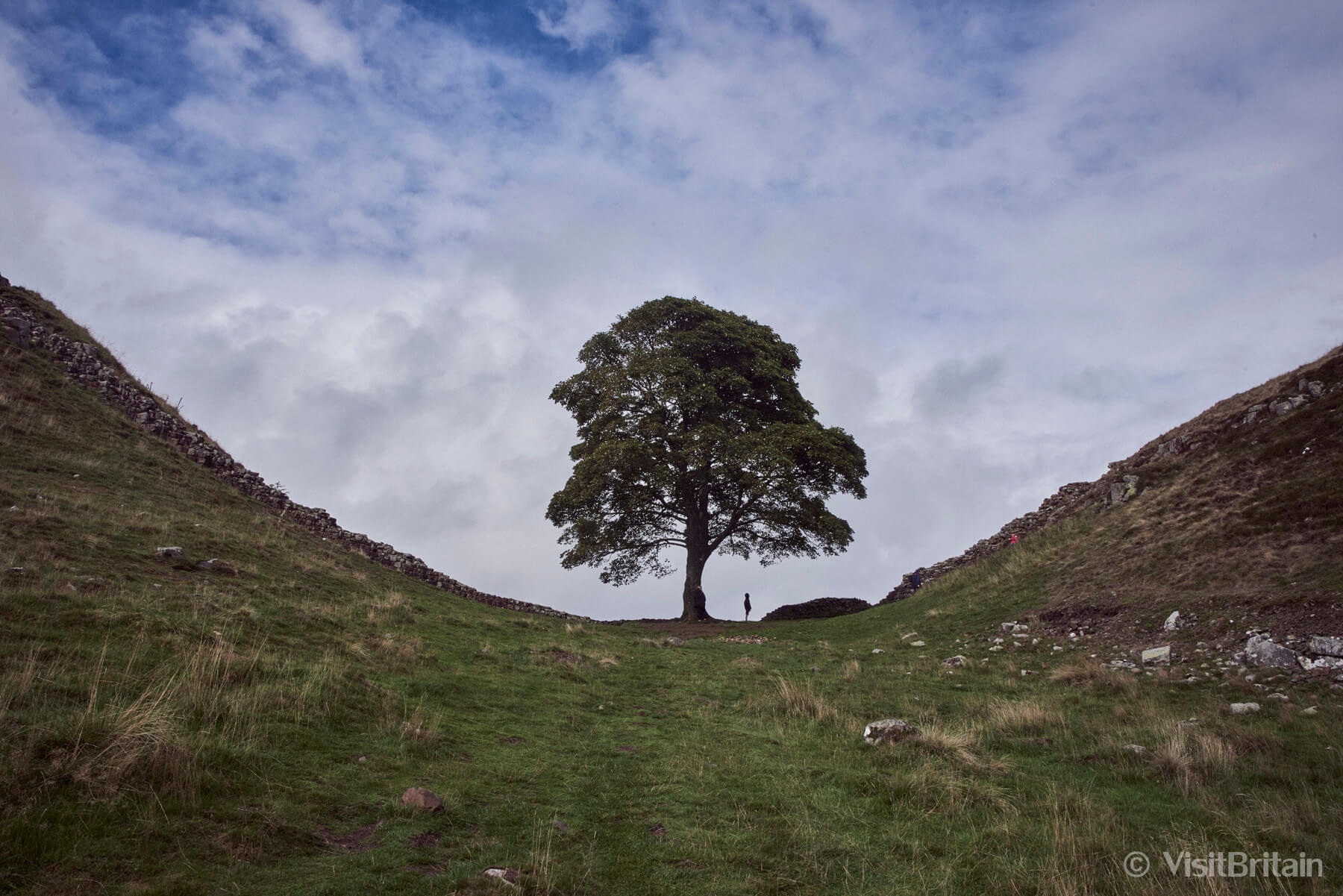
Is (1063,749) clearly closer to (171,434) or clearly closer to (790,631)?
(790,631)

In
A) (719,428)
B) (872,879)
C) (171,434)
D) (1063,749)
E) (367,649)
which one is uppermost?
(719,428)

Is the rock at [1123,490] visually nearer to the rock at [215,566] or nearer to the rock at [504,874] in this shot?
the rock at [504,874]

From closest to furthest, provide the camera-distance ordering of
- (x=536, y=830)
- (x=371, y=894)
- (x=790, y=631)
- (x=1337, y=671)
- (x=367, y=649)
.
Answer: (x=371, y=894)
(x=536, y=830)
(x=1337, y=671)
(x=367, y=649)
(x=790, y=631)

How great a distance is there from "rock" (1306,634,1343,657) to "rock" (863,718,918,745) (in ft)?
24.1

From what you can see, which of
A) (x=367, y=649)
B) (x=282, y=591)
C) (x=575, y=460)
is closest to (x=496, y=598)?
(x=575, y=460)

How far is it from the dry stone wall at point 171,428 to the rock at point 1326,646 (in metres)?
23.9

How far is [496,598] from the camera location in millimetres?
28766

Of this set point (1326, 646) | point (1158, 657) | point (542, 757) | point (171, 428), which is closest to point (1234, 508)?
point (1158, 657)

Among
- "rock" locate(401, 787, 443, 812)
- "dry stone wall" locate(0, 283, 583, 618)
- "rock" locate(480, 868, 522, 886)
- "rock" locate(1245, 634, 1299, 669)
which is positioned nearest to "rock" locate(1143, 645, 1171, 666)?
"rock" locate(1245, 634, 1299, 669)

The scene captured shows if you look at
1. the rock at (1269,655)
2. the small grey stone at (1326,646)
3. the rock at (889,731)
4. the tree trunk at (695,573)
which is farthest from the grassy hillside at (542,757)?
the tree trunk at (695,573)

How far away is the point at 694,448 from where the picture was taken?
90.8 feet

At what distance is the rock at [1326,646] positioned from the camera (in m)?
11.0

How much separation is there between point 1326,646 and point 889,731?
789 cm

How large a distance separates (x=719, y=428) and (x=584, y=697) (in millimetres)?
17204
